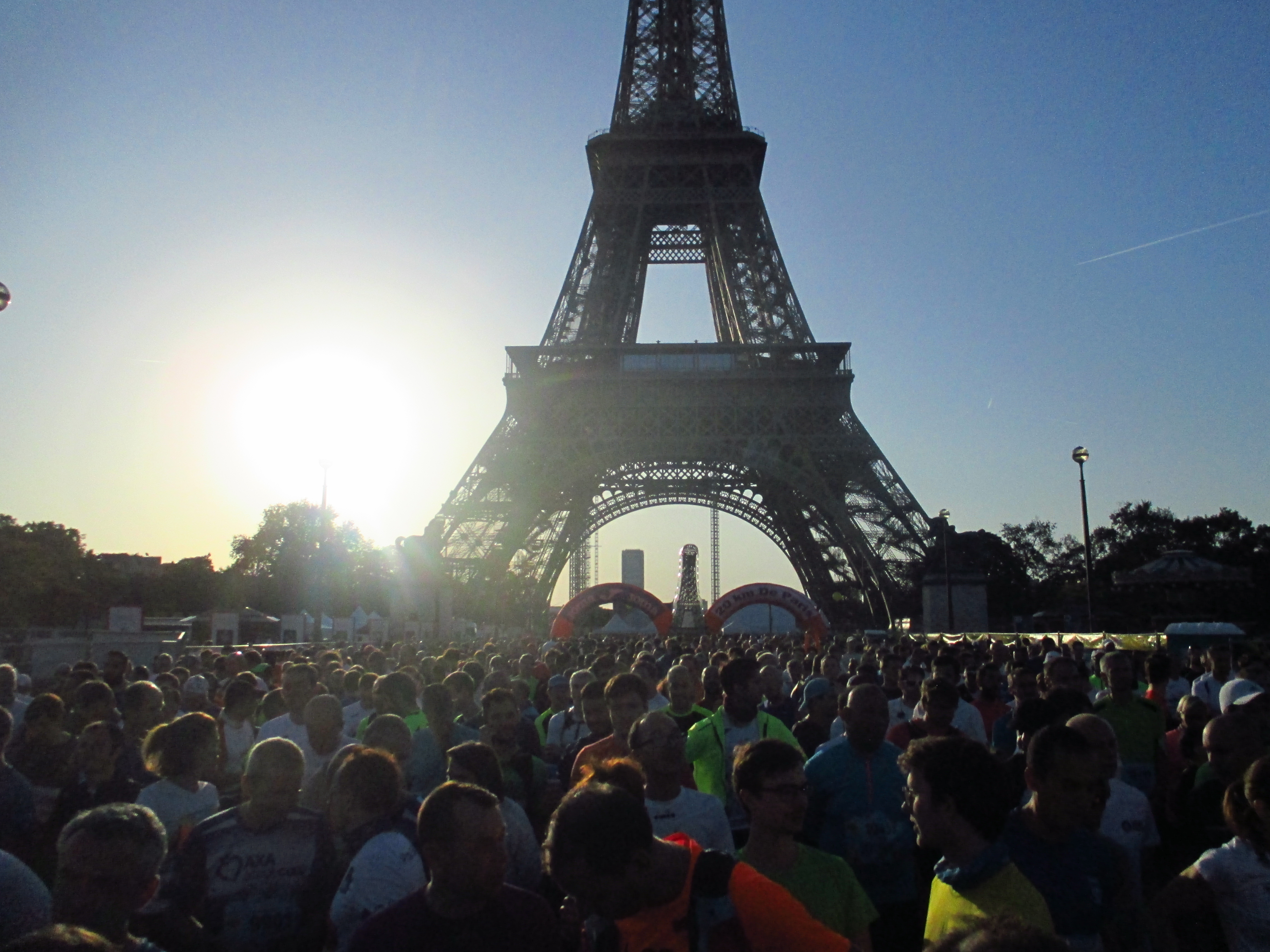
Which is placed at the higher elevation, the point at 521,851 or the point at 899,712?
the point at 899,712

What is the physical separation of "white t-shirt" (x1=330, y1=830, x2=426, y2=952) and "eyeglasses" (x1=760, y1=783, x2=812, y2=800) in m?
1.30

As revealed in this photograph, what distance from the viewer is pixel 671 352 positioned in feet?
134

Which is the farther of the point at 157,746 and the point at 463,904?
the point at 157,746

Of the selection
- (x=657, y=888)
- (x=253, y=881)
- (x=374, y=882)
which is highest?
(x=657, y=888)

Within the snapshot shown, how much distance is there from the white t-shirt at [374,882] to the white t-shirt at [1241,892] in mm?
2720

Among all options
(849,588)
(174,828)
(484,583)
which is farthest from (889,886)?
(849,588)

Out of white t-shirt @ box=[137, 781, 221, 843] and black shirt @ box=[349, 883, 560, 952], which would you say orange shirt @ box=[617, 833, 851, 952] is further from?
white t-shirt @ box=[137, 781, 221, 843]

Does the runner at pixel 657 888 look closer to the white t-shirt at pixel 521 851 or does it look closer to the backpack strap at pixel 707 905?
the backpack strap at pixel 707 905

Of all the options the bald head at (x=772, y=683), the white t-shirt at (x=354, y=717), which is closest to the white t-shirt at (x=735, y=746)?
the bald head at (x=772, y=683)

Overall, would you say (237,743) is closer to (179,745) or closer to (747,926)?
(179,745)

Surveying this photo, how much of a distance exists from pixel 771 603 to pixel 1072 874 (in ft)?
58.0

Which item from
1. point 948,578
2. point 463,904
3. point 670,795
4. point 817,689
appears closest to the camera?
point 463,904

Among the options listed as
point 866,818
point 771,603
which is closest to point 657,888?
point 866,818

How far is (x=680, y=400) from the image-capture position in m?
40.6
